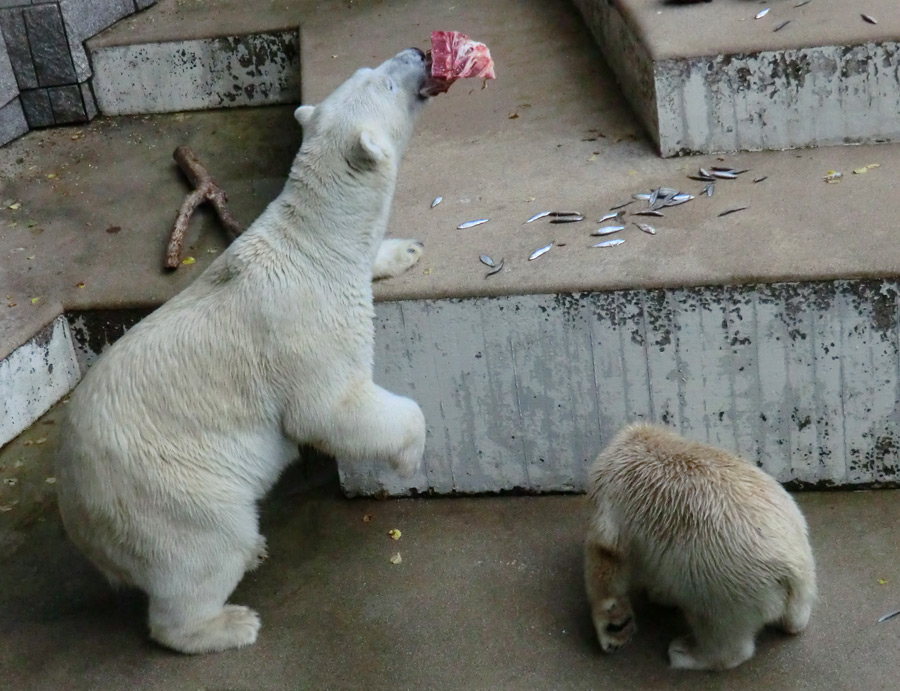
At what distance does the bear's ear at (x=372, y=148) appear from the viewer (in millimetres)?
2912

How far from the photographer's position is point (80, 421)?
10.1 ft

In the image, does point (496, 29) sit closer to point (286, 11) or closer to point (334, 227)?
point (286, 11)

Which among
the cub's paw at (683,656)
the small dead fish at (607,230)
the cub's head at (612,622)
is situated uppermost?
the small dead fish at (607,230)

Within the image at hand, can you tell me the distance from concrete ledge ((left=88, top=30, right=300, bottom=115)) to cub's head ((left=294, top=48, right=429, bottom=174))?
3010 millimetres

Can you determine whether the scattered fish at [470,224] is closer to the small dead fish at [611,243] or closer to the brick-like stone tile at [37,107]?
the small dead fish at [611,243]

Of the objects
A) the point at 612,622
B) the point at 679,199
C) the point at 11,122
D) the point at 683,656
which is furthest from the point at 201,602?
the point at 11,122

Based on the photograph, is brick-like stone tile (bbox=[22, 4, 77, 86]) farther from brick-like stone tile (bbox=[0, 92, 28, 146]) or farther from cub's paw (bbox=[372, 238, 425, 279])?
cub's paw (bbox=[372, 238, 425, 279])

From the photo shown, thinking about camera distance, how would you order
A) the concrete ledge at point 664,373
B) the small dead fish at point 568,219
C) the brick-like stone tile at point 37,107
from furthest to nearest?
the brick-like stone tile at point 37,107 < the small dead fish at point 568,219 < the concrete ledge at point 664,373

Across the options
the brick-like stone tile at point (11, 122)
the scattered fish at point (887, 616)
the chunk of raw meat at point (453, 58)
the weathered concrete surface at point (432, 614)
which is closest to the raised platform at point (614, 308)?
the weathered concrete surface at point (432, 614)

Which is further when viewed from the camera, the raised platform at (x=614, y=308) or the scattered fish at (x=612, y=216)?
the scattered fish at (x=612, y=216)

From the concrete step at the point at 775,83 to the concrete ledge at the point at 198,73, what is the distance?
246 cm

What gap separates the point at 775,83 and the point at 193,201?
8.28 feet

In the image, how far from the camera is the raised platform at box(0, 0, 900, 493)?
339 cm

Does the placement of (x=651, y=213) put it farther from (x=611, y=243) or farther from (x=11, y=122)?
(x=11, y=122)
